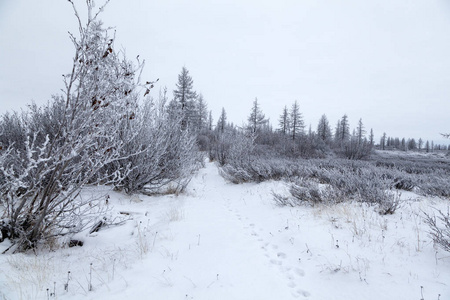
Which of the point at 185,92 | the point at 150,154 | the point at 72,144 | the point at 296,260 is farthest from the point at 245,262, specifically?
the point at 185,92

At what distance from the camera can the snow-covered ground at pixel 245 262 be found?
2051mm

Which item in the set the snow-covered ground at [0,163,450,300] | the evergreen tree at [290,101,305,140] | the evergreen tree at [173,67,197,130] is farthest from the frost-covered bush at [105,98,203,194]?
the evergreen tree at [290,101,305,140]

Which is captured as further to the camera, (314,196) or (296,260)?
(314,196)

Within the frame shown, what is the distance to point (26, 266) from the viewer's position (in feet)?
7.27

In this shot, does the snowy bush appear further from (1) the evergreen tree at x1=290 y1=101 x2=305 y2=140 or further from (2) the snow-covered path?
(1) the evergreen tree at x1=290 y1=101 x2=305 y2=140

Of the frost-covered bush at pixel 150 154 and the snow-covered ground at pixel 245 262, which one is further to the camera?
the frost-covered bush at pixel 150 154

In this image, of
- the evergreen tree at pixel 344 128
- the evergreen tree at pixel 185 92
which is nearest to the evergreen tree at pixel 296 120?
the evergreen tree at pixel 344 128

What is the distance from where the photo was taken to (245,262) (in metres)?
2.66

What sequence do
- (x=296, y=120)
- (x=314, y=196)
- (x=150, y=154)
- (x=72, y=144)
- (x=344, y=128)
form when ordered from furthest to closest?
(x=344, y=128)
(x=296, y=120)
(x=150, y=154)
(x=314, y=196)
(x=72, y=144)

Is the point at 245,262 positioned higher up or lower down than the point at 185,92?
lower down

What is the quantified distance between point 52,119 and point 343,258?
742 centimetres

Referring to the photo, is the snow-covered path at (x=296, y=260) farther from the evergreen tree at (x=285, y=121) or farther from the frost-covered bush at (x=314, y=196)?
the evergreen tree at (x=285, y=121)

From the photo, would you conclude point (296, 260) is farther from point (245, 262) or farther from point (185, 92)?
point (185, 92)

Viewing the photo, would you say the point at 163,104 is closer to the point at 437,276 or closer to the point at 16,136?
the point at 16,136
